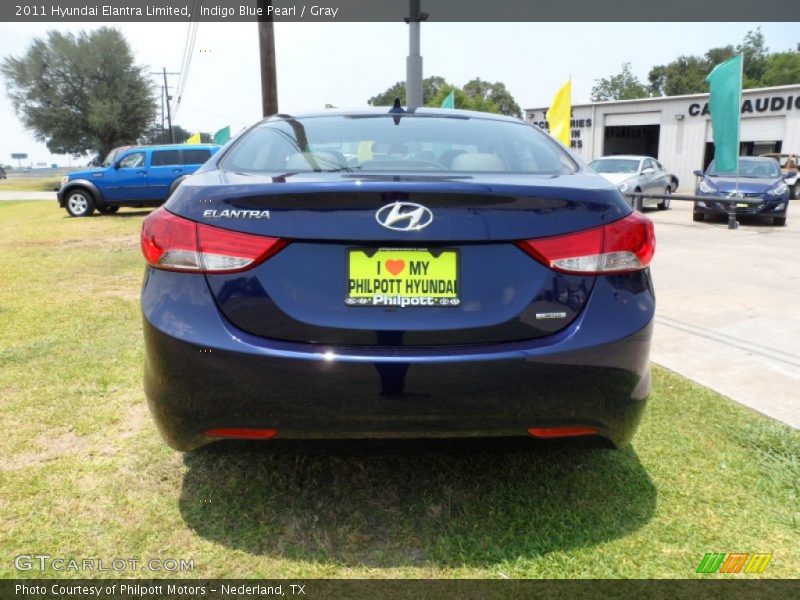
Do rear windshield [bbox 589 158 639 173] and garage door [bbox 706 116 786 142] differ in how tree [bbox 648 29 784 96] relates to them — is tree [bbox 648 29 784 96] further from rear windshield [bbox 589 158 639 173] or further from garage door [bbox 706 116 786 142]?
rear windshield [bbox 589 158 639 173]

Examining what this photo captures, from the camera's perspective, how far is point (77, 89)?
1651 inches

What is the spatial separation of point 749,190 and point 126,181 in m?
15.2

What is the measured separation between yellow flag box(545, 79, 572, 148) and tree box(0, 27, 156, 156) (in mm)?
35624

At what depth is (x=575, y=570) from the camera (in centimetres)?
205

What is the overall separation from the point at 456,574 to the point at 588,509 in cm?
66

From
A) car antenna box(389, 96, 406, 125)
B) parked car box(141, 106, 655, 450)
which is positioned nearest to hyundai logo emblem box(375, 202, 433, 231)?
parked car box(141, 106, 655, 450)

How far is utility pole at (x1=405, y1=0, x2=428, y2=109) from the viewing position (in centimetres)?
1059

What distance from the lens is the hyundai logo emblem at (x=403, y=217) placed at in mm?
1908

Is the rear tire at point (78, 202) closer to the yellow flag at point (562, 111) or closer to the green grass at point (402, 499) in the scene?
the yellow flag at point (562, 111)

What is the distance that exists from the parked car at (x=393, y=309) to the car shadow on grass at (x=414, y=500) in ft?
0.57

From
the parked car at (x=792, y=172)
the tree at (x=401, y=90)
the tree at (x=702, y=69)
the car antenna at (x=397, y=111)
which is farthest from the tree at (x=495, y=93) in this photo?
the car antenna at (x=397, y=111)

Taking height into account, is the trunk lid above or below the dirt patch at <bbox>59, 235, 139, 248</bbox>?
above

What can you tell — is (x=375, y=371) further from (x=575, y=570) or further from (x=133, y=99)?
(x=133, y=99)

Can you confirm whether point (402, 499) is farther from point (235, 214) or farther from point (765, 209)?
point (765, 209)
